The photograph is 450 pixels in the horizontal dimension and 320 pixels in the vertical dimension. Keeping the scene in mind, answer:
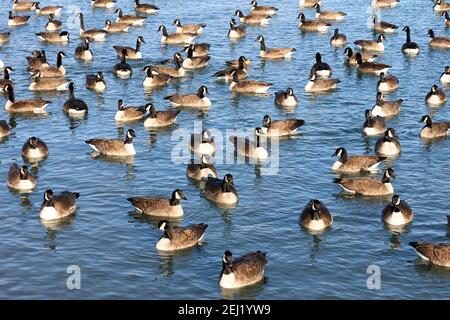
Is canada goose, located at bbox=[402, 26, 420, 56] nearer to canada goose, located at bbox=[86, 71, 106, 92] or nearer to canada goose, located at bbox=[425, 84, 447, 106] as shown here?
canada goose, located at bbox=[425, 84, 447, 106]

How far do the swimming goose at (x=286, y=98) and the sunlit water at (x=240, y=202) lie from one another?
46cm


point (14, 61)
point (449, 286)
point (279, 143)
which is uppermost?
point (14, 61)

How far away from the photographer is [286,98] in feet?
147

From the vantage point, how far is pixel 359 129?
137ft

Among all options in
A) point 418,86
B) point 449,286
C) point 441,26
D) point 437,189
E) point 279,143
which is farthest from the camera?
point 441,26

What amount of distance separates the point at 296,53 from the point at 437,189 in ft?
76.2

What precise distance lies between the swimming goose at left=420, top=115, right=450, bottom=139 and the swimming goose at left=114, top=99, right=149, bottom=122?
44.5ft

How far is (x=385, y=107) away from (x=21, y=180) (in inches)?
716

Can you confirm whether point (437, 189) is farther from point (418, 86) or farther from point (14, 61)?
point (14, 61)

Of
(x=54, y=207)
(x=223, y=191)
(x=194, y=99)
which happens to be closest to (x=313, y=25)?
(x=194, y=99)

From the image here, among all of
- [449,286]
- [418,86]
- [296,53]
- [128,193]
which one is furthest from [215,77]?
[449,286]

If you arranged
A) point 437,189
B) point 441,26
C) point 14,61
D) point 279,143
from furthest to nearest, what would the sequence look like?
point 441,26 < point 14,61 < point 279,143 < point 437,189

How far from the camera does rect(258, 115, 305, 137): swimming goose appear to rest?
40.9m

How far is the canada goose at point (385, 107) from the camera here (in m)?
43.1
